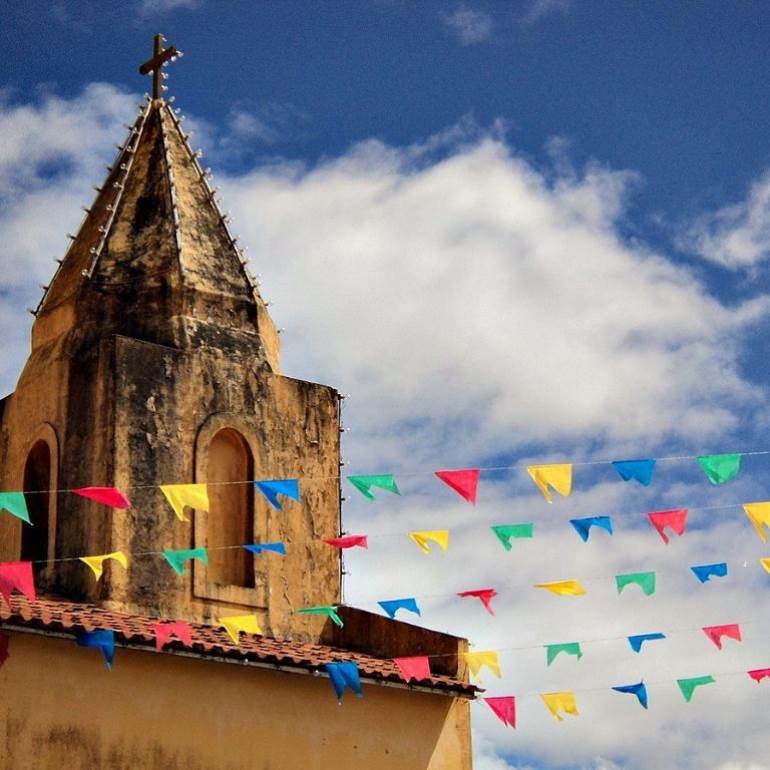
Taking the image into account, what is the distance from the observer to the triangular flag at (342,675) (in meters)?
13.8

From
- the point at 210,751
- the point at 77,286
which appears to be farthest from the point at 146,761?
the point at 77,286

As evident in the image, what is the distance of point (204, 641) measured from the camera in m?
14.0

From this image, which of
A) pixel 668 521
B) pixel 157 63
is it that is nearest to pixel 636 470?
pixel 668 521

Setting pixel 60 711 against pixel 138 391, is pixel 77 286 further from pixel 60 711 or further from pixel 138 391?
pixel 60 711

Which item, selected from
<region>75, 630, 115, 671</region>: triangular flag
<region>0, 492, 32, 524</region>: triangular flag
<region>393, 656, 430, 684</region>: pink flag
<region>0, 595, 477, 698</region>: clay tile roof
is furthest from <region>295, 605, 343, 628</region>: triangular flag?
<region>0, 492, 32, 524</region>: triangular flag

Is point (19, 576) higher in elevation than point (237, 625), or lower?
higher

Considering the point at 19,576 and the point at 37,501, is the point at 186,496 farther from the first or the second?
the point at 37,501

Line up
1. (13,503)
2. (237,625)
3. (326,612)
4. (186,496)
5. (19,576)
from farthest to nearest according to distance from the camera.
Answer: (326,612) → (237,625) → (186,496) → (19,576) → (13,503)

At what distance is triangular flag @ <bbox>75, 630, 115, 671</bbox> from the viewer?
1266 cm

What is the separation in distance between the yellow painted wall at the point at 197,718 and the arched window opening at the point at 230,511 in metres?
2.09

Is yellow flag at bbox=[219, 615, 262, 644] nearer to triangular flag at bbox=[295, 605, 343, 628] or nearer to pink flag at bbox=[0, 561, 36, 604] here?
triangular flag at bbox=[295, 605, 343, 628]

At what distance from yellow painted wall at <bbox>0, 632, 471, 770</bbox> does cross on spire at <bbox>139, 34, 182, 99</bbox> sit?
27.3 feet

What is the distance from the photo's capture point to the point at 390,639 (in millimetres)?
16312

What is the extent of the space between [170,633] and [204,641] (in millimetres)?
594
